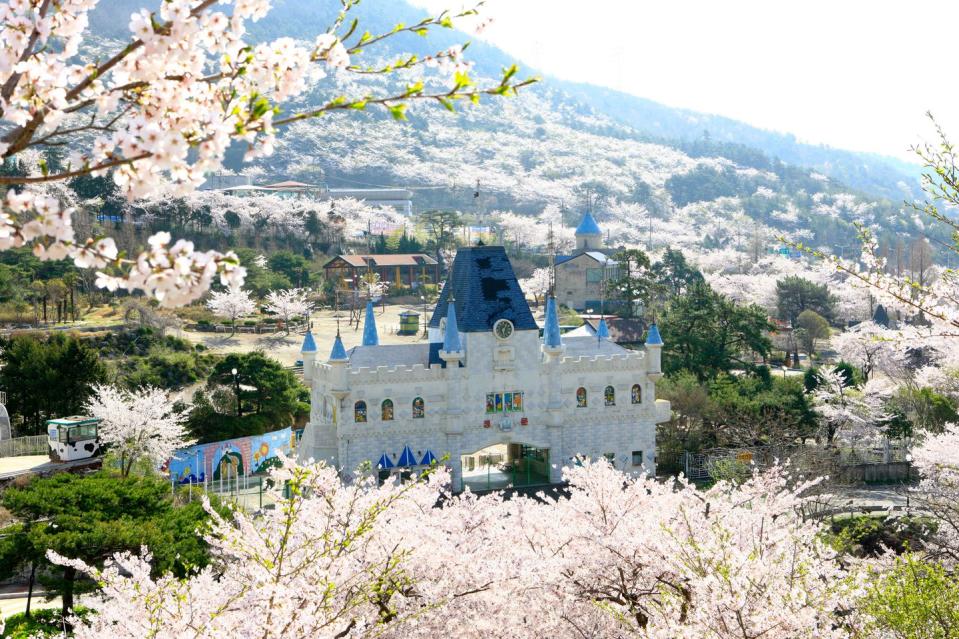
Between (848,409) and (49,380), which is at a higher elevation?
(49,380)

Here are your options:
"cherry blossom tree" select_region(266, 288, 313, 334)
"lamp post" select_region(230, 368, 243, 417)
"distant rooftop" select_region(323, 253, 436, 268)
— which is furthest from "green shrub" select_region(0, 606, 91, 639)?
"distant rooftop" select_region(323, 253, 436, 268)

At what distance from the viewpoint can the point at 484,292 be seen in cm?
4016

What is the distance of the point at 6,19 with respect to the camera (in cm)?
679

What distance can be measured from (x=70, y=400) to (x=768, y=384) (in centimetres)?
3001

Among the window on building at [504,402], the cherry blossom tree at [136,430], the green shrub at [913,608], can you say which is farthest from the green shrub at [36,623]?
the window on building at [504,402]

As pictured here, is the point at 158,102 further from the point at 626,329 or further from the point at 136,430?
the point at 626,329

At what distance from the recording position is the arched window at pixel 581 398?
4059 centimetres

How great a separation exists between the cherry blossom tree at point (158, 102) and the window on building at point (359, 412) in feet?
102

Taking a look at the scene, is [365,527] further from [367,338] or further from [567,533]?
[367,338]

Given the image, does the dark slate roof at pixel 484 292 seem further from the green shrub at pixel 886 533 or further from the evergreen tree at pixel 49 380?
the evergreen tree at pixel 49 380

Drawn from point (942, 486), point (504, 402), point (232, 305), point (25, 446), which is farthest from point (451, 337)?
point (232, 305)

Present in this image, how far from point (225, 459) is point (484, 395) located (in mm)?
9729

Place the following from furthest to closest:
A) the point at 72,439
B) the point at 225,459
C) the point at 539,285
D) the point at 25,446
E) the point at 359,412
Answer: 1. the point at 539,285
2. the point at 25,446
3. the point at 225,459
4. the point at 72,439
5. the point at 359,412

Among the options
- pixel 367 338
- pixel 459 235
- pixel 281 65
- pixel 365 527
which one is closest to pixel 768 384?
pixel 367 338
